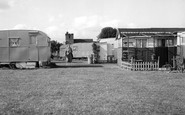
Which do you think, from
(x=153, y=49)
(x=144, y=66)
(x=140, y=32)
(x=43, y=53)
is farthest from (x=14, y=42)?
(x=140, y=32)

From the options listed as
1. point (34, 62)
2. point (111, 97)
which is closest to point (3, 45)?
point (34, 62)

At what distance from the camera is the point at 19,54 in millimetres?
20188

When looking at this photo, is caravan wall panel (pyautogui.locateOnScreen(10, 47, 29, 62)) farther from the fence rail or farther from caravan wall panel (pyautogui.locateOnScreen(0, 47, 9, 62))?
the fence rail

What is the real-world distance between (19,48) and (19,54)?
0.56 metres

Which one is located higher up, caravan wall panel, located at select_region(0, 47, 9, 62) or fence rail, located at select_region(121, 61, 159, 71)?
caravan wall panel, located at select_region(0, 47, 9, 62)

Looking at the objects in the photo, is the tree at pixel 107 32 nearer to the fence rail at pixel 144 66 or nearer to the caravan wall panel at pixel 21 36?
the caravan wall panel at pixel 21 36

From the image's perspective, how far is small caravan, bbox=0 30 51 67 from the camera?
20219mm

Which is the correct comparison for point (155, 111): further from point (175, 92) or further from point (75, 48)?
point (75, 48)

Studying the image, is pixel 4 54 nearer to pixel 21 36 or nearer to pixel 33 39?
pixel 21 36

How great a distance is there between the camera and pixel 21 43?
20.3 meters

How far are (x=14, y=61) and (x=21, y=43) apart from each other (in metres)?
1.79

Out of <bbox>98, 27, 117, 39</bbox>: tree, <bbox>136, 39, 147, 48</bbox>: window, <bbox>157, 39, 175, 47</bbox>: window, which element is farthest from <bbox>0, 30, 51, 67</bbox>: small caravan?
<bbox>98, 27, 117, 39</bbox>: tree

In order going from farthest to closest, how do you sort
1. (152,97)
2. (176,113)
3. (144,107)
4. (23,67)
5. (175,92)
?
(23,67)
(175,92)
(152,97)
(144,107)
(176,113)

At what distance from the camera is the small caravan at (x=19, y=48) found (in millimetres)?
20219
